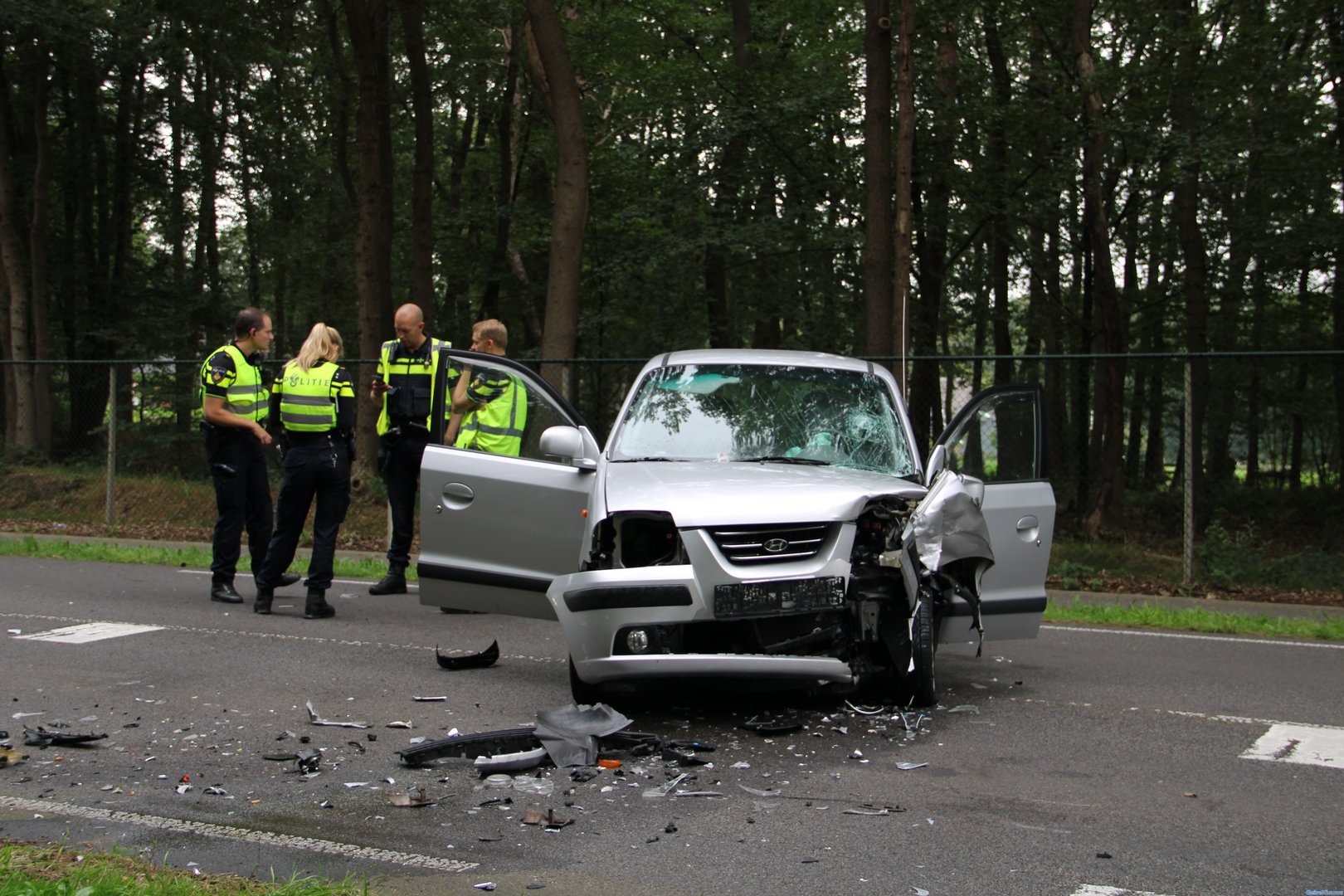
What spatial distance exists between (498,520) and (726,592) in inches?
82.7

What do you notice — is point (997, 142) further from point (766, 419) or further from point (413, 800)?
point (413, 800)

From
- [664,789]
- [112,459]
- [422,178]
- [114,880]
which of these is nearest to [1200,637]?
[664,789]

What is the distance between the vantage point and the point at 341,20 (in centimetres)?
2903

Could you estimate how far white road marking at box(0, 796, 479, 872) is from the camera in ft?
13.6

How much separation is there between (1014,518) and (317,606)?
5046 millimetres

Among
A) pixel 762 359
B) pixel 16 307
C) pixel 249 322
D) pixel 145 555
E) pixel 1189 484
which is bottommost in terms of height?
pixel 145 555

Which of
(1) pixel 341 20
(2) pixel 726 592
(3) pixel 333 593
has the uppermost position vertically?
(1) pixel 341 20

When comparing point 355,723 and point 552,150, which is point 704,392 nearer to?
point 355,723

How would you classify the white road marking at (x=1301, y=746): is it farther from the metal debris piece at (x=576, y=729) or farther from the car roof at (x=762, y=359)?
the car roof at (x=762, y=359)

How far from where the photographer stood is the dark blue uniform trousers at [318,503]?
9.33 m

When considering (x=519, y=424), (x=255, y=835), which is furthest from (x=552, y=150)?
(x=255, y=835)

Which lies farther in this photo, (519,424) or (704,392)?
(519,424)

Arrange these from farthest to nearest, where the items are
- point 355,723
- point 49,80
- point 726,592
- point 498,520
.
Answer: point 49,80 < point 498,520 < point 355,723 < point 726,592

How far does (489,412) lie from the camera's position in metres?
8.74
